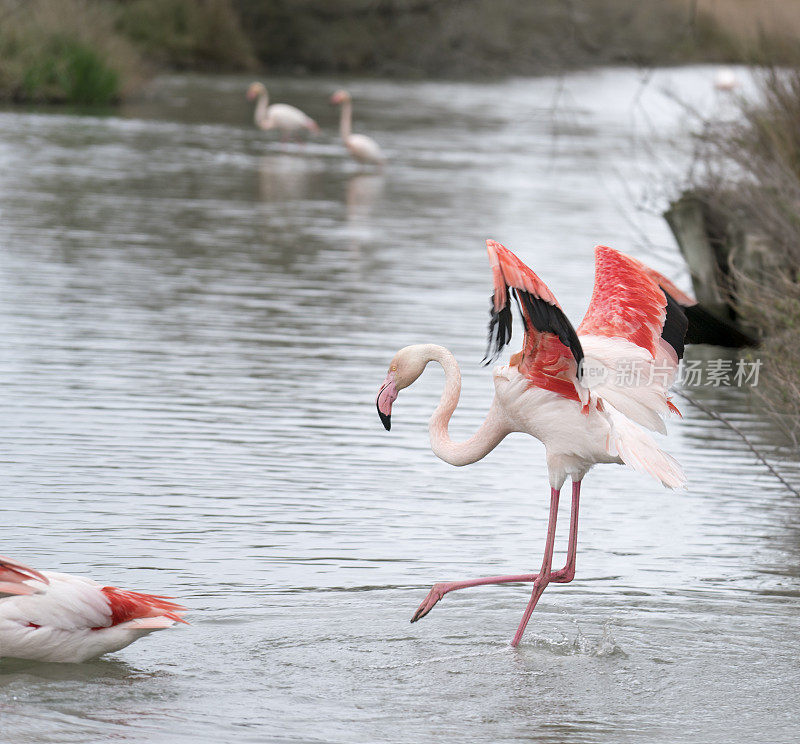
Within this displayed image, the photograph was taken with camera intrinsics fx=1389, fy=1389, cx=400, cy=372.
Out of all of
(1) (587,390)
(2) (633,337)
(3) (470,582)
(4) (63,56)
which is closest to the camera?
(1) (587,390)

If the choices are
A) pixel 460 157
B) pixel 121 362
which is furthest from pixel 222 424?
pixel 460 157

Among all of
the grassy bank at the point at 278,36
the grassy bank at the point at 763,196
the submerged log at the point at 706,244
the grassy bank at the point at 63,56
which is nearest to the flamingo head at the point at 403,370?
the grassy bank at the point at 763,196

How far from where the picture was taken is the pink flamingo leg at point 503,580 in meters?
5.34

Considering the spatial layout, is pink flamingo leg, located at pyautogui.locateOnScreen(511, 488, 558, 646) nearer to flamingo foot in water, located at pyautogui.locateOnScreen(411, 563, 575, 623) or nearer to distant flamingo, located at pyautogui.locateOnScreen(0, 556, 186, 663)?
flamingo foot in water, located at pyautogui.locateOnScreen(411, 563, 575, 623)

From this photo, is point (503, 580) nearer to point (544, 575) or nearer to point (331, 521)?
point (544, 575)

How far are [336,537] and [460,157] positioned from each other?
1874 cm

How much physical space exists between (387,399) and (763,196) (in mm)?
5415

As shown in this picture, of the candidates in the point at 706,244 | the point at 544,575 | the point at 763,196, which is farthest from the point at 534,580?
the point at 706,244

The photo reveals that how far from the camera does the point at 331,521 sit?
6.46 metres

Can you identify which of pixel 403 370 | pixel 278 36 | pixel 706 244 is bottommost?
pixel 403 370

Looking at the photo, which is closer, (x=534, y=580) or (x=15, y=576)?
(x=15, y=576)

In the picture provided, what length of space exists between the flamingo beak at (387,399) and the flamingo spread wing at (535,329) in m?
0.53

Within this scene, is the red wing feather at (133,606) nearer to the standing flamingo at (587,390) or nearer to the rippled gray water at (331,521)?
the rippled gray water at (331,521)

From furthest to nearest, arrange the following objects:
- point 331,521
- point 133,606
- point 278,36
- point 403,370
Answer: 1. point 278,36
2. point 331,521
3. point 403,370
4. point 133,606
